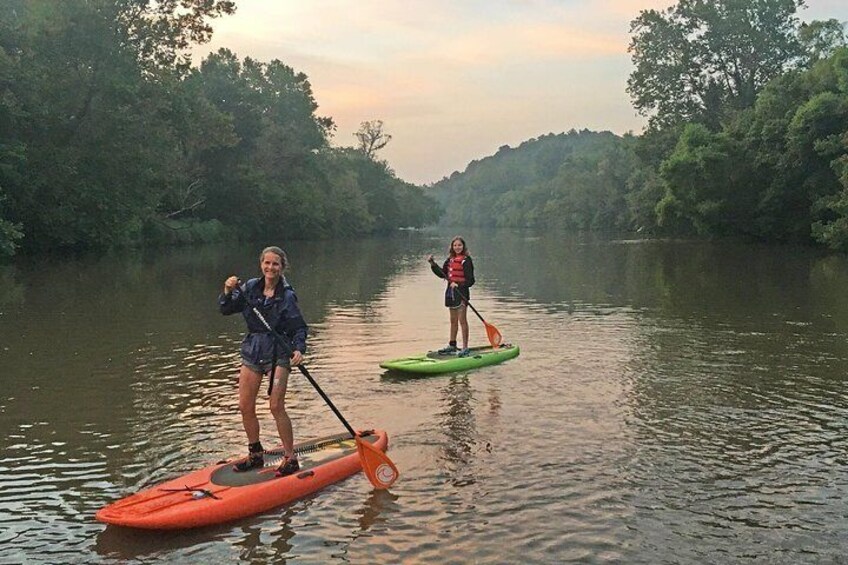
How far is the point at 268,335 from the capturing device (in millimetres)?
6805

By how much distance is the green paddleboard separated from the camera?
38.2ft

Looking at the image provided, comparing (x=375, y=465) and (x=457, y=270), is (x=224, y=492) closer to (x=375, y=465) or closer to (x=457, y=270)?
(x=375, y=465)

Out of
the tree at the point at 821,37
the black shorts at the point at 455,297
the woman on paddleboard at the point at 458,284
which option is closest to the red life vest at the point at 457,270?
the woman on paddleboard at the point at 458,284

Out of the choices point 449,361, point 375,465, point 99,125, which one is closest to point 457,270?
point 449,361

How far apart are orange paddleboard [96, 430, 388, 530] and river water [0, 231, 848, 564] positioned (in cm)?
12

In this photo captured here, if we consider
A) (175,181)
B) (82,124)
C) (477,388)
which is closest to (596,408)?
(477,388)

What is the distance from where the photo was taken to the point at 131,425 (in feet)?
29.5

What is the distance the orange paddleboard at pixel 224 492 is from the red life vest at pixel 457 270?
18.3ft

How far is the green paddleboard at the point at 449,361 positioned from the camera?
11.6 meters

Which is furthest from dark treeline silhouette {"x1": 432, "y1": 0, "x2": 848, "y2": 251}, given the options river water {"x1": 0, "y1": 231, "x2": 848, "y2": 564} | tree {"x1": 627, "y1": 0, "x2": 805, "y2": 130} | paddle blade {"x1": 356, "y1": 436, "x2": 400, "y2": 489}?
paddle blade {"x1": 356, "y1": 436, "x2": 400, "y2": 489}

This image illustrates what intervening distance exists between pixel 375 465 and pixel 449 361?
520 cm

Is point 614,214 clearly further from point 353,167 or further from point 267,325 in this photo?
point 267,325

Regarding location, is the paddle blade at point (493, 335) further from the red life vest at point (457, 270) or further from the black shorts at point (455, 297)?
the red life vest at point (457, 270)

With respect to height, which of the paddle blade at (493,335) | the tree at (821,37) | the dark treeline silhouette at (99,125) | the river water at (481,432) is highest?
the tree at (821,37)
